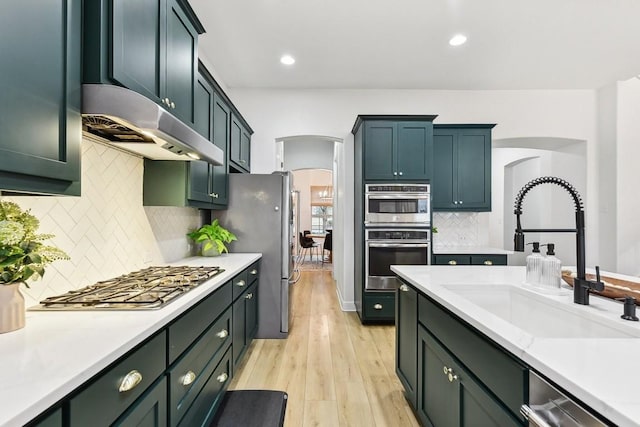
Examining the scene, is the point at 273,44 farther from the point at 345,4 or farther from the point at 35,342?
the point at 35,342

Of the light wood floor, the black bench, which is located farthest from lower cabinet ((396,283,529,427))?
the black bench

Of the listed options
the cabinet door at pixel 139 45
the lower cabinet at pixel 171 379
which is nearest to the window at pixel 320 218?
the lower cabinet at pixel 171 379

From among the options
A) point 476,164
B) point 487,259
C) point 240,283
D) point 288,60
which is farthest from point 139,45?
point 487,259

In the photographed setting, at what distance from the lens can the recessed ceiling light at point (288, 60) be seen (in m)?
3.43

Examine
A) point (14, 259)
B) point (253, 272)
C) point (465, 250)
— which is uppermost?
point (14, 259)

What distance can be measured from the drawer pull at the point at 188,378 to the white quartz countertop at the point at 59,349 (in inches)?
12.5

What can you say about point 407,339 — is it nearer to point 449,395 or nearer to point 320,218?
point 449,395

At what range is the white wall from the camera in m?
4.21

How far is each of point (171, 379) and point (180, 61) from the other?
1.70 m

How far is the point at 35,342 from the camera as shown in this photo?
35.3 inches

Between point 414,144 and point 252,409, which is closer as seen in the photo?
point 252,409

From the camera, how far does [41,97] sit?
0.91m

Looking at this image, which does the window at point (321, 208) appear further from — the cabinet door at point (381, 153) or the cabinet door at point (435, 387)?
the cabinet door at point (435, 387)

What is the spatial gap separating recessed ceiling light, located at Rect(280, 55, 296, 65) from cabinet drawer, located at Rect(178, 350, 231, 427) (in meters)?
3.05
